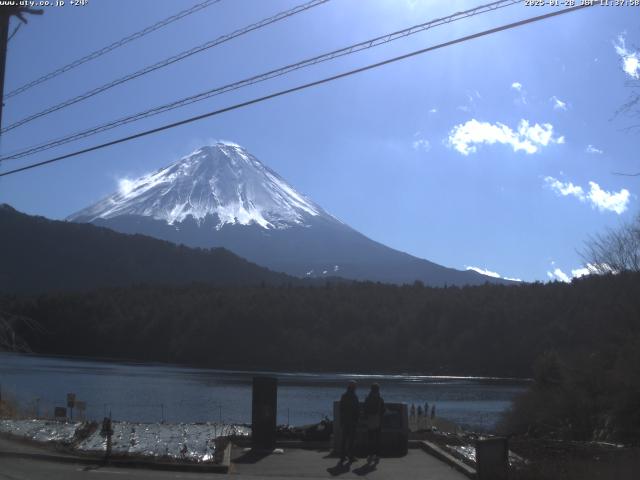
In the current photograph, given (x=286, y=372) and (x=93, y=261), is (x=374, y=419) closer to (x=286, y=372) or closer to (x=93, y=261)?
(x=286, y=372)

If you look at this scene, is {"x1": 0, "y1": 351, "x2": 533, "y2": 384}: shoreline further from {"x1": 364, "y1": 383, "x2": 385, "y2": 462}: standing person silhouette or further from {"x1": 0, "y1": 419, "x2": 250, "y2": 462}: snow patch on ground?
{"x1": 364, "y1": 383, "x2": 385, "y2": 462}: standing person silhouette

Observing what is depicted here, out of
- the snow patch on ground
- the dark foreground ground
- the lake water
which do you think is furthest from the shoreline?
the dark foreground ground

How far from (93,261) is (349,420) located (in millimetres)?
145242

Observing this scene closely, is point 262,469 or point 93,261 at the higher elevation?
point 93,261

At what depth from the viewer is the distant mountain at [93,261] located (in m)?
145

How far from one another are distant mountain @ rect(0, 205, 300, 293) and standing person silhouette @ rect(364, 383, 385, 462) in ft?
424

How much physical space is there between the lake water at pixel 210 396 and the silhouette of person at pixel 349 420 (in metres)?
13.0

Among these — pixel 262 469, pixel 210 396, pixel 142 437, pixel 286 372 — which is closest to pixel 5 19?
pixel 142 437

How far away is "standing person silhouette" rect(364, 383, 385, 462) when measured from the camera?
14.9 metres

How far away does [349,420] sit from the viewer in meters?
14.3

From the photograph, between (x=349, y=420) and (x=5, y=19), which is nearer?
(x=349, y=420)

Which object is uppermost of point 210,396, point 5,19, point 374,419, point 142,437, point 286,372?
point 5,19

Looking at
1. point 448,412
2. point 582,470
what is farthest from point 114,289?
point 582,470

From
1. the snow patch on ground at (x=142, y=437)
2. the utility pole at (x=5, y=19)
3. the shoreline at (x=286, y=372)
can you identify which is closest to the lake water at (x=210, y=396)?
the shoreline at (x=286, y=372)
